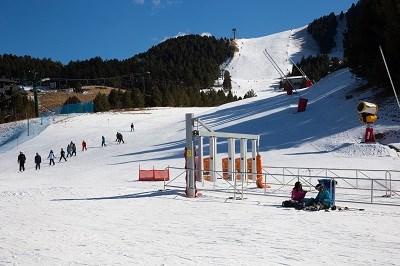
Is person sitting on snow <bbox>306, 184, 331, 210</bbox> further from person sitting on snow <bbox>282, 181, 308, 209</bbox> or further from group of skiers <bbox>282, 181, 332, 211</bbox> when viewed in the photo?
person sitting on snow <bbox>282, 181, 308, 209</bbox>

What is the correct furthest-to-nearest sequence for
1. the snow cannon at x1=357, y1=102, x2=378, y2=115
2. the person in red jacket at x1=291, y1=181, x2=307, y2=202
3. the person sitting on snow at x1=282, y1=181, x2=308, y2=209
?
the snow cannon at x1=357, y1=102, x2=378, y2=115 < the person in red jacket at x1=291, y1=181, x2=307, y2=202 < the person sitting on snow at x1=282, y1=181, x2=308, y2=209

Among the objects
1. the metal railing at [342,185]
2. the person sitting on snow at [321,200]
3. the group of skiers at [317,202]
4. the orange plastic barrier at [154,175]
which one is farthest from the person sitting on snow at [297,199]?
the orange plastic barrier at [154,175]

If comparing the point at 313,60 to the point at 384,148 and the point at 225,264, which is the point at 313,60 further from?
the point at 225,264

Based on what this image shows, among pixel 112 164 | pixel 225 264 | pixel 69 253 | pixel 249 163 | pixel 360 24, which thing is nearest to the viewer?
pixel 225 264

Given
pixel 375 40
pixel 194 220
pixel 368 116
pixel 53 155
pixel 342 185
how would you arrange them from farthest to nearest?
pixel 375 40 < pixel 53 155 < pixel 368 116 < pixel 342 185 < pixel 194 220

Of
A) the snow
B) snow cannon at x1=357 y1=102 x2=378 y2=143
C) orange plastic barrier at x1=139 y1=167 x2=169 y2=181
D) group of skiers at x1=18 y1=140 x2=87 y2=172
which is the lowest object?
the snow

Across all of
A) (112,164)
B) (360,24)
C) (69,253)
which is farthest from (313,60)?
(69,253)

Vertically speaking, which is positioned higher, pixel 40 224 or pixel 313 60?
pixel 313 60

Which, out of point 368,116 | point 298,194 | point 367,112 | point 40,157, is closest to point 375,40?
point 367,112

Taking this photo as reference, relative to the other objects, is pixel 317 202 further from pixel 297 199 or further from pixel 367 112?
pixel 367 112

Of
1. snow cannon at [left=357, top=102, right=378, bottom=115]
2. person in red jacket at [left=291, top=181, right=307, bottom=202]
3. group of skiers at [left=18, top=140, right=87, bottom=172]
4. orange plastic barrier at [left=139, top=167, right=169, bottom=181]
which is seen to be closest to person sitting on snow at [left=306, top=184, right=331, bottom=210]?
person in red jacket at [left=291, top=181, right=307, bottom=202]

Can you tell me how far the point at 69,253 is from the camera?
9.26 metres

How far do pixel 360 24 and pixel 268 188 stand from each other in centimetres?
2559

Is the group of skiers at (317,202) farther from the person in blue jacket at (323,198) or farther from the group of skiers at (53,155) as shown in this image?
the group of skiers at (53,155)
